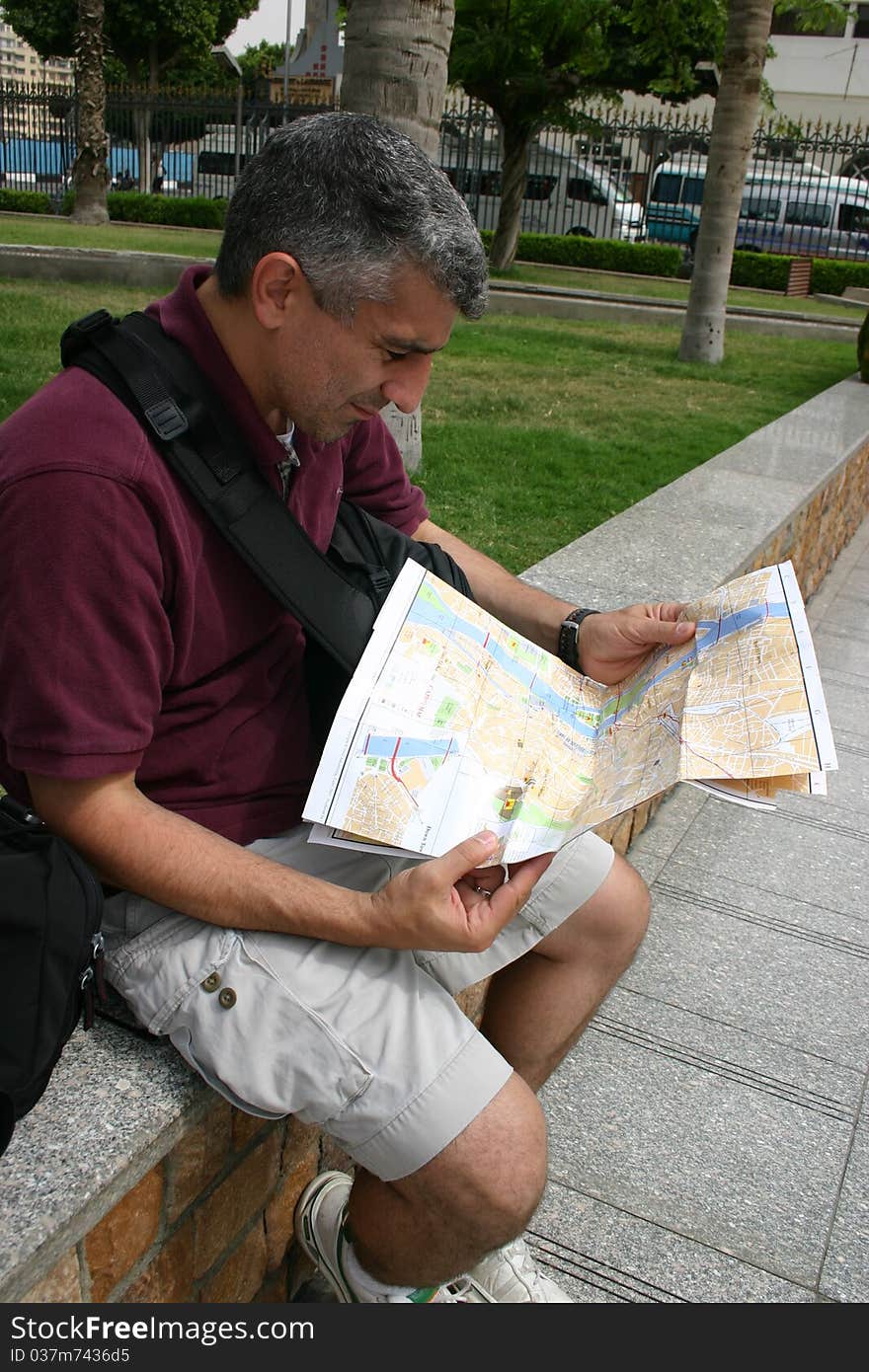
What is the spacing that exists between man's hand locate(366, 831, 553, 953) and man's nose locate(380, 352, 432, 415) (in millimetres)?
667

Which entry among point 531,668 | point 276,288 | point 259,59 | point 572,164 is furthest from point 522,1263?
point 259,59

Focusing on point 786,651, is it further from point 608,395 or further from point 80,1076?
point 608,395

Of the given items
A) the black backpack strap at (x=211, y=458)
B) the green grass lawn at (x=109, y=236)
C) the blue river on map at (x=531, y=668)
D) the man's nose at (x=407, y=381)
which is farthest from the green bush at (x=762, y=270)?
the black backpack strap at (x=211, y=458)

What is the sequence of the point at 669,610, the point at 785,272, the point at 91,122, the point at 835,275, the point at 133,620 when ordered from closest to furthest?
the point at 133,620 < the point at 669,610 < the point at 785,272 < the point at 91,122 < the point at 835,275

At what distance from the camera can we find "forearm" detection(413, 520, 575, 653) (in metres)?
2.45

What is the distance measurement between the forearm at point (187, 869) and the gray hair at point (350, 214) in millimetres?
737

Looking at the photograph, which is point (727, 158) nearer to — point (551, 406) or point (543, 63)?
point (551, 406)

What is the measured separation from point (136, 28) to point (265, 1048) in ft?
129

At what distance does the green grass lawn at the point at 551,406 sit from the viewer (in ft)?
19.3

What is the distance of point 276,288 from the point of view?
65.3 inches

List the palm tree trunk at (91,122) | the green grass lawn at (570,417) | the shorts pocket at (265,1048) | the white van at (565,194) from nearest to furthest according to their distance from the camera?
the shorts pocket at (265,1048)
the green grass lawn at (570,417)
the palm tree trunk at (91,122)
the white van at (565,194)

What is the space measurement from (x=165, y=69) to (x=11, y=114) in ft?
42.0

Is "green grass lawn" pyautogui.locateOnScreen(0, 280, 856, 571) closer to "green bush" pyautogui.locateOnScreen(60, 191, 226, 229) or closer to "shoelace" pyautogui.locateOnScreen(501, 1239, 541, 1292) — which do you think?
"shoelace" pyautogui.locateOnScreen(501, 1239, 541, 1292)

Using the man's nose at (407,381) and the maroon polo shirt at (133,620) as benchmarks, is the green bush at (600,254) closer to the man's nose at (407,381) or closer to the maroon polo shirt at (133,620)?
the man's nose at (407,381)
